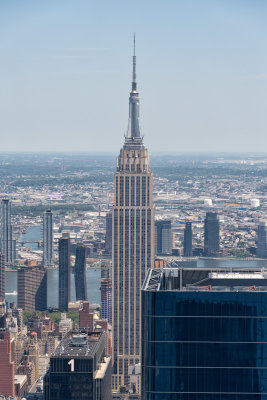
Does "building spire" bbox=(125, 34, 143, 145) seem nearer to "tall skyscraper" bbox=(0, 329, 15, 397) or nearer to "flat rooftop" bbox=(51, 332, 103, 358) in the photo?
"tall skyscraper" bbox=(0, 329, 15, 397)

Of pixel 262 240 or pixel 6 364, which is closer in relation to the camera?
pixel 6 364

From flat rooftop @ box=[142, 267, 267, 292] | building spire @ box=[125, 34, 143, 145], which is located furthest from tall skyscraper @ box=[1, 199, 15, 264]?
flat rooftop @ box=[142, 267, 267, 292]

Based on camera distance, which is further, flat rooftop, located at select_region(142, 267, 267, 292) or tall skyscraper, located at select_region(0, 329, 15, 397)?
tall skyscraper, located at select_region(0, 329, 15, 397)

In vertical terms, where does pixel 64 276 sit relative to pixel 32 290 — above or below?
above

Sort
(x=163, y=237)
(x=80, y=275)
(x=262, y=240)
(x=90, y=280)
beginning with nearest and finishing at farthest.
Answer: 1. (x=80, y=275)
2. (x=90, y=280)
3. (x=163, y=237)
4. (x=262, y=240)

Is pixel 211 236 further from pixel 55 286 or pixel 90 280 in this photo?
pixel 55 286

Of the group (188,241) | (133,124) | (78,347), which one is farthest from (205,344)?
(188,241)

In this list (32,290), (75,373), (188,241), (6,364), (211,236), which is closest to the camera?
(75,373)
